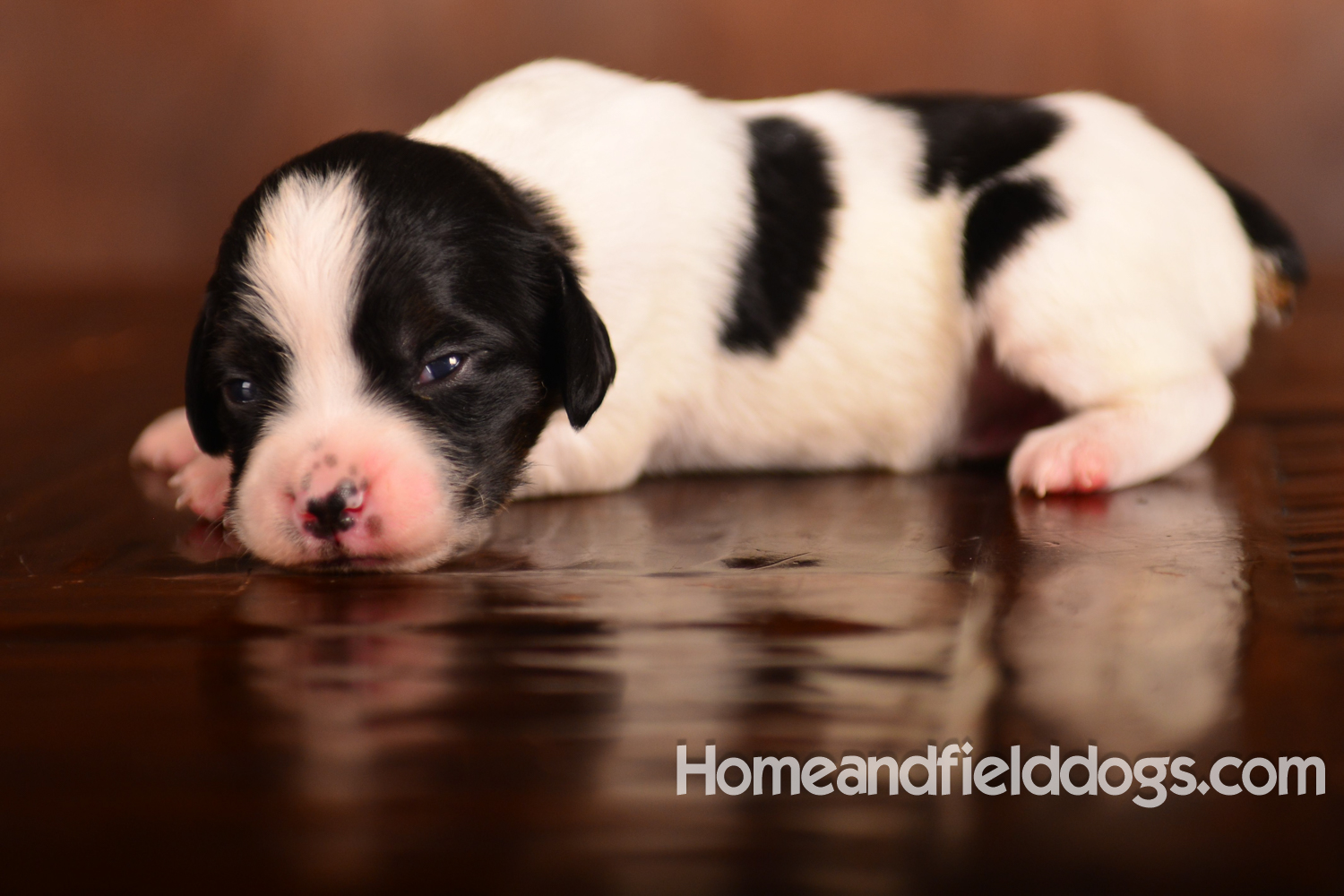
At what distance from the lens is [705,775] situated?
1.52 meters

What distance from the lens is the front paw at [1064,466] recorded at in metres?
2.72

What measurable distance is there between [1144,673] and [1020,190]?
150cm

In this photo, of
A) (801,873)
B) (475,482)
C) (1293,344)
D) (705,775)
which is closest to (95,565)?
(475,482)

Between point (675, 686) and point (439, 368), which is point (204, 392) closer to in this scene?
point (439, 368)

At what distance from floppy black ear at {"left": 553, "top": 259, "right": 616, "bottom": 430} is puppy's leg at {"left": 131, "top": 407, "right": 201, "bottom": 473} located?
1107 millimetres

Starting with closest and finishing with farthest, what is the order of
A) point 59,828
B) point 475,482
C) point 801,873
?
1. point 801,873
2. point 59,828
3. point 475,482

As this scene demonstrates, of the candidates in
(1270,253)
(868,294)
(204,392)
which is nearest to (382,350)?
(204,392)

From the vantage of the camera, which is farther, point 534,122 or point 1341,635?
point 534,122

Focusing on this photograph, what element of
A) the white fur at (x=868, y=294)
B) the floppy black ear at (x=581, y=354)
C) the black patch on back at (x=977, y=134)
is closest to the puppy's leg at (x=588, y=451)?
the white fur at (x=868, y=294)

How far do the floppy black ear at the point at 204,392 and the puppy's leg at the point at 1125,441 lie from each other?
1.52 metres

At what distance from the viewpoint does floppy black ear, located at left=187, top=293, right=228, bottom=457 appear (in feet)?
7.97

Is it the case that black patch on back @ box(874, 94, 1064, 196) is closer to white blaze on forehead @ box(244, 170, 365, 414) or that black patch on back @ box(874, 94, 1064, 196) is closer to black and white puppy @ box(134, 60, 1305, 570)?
black and white puppy @ box(134, 60, 1305, 570)

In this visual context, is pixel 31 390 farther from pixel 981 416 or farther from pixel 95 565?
A: pixel 981 416

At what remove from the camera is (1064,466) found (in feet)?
8.97
